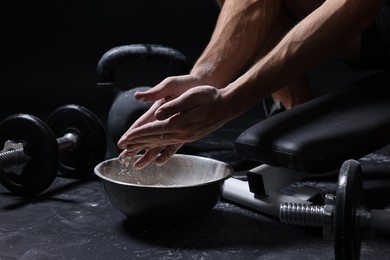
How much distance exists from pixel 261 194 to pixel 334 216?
42 centimetres

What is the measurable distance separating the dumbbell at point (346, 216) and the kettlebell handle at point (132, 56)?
0.90 metres

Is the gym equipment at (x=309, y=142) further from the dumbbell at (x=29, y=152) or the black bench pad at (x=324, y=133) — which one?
the dumbbell at (x=29, y=152)

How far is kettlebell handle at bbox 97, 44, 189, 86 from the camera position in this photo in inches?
70.2

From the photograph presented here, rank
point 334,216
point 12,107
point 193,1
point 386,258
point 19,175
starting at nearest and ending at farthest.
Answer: point 334,216 < point 386,258 < point 19,175 < point 12,107 < point 193,1

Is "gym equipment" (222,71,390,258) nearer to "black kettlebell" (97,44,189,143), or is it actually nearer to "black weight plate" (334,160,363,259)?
"black weight plate" (334,160,363,259)

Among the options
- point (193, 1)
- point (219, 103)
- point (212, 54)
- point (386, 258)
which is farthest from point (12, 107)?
point (386, 258)

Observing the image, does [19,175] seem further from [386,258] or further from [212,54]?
[386,258]

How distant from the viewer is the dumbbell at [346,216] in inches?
33.0

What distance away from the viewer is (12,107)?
236 cm

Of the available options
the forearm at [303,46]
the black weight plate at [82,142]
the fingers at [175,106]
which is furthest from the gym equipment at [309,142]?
the black weight plate at [82,142]

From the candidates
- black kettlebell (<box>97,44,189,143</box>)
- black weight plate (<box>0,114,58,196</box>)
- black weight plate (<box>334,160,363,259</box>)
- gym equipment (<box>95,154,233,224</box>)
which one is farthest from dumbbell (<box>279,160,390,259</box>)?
black kettlebell (<box>97,44,189,143</box>)

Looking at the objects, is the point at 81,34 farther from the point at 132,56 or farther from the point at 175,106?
the point at 175,106

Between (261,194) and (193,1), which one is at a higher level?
(193,1)

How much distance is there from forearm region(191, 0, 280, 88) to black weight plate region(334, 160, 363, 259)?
1.76 feet
